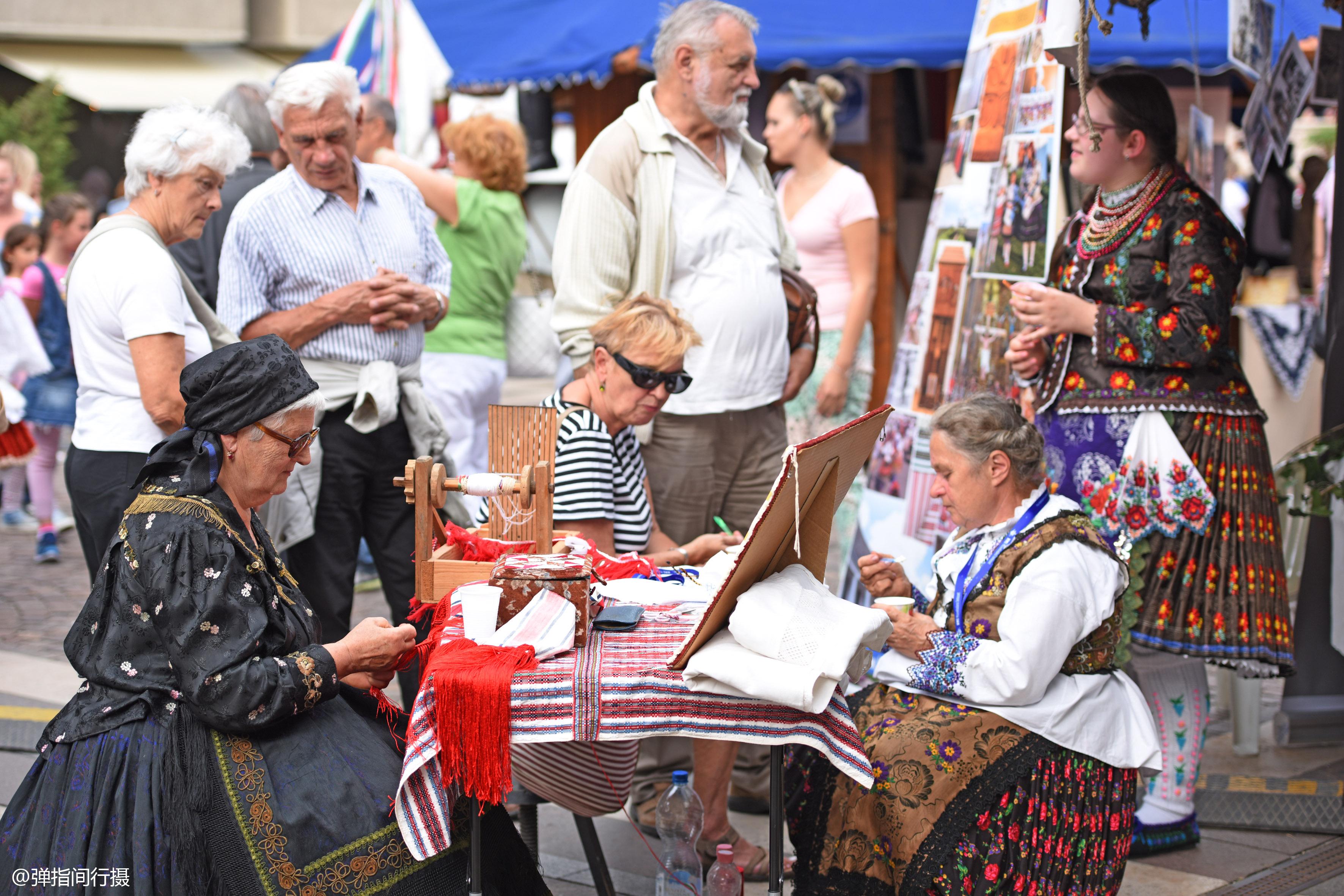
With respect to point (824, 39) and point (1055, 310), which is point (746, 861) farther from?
point (824, 39)

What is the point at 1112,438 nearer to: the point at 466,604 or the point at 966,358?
the point at 966,358

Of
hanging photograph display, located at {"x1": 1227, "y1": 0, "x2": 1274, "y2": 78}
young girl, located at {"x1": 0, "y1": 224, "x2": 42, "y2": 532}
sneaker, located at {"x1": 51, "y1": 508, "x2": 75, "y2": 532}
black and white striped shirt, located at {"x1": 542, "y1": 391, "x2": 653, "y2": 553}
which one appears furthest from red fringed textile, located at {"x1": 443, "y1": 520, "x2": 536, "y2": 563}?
sneaker, located at {"x1": 51, "y1": 508, "x2": 75, "y2": 532}

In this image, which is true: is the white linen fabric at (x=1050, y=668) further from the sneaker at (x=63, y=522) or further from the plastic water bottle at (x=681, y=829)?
the sneaker at (x=63, y=522)

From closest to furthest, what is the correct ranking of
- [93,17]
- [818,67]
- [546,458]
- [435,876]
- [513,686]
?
[513,686], [435,876], [546,458], [818,67], [93,17]

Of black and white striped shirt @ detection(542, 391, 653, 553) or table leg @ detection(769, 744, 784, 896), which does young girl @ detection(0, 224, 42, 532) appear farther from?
table leg @ detection(769, 744, 784, 896)

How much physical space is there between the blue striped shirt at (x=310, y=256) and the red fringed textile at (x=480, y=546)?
3.20 feet

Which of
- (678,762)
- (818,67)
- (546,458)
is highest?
(818,67)

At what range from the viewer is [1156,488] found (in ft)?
11.5

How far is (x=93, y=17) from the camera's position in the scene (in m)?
18.3

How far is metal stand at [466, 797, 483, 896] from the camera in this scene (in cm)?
231

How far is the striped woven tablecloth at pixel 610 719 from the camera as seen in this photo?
2.20 metres

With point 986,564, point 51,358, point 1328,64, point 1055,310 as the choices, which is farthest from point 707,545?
point 51,358

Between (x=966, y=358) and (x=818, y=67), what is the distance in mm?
3496

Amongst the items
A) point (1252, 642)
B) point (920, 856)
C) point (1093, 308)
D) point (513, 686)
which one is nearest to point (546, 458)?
point (513, 686)
